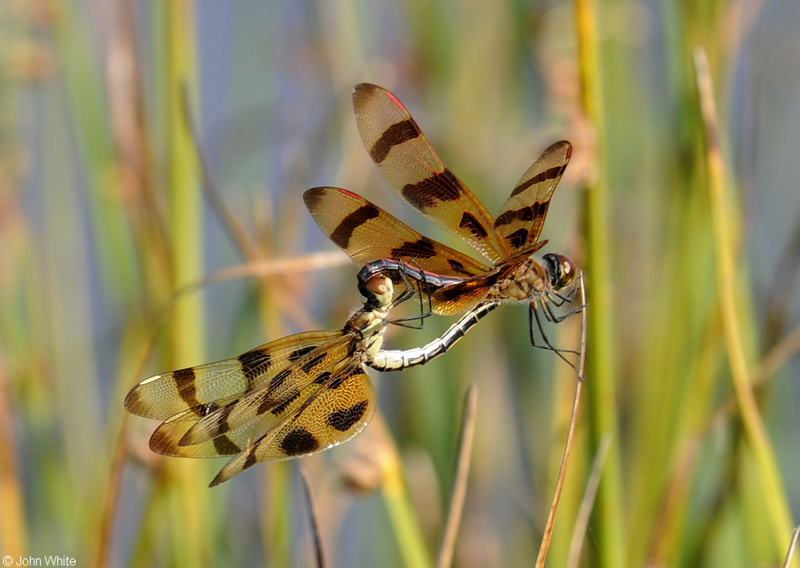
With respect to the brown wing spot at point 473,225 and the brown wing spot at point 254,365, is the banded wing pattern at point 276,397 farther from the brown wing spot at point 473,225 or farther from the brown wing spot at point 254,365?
the brown wing spot at point 473,225

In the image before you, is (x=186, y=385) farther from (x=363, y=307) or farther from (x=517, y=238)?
(x=517, y=238)

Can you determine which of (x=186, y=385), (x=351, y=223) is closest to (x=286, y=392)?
(x=186, y=385)

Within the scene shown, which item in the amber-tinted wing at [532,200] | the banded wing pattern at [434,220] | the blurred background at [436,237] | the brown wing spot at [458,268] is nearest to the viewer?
the amber-tinted wing at [532,200]

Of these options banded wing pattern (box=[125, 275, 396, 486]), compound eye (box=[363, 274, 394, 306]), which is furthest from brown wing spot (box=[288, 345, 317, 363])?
compound eye (box=[363, 274, 394, 306])

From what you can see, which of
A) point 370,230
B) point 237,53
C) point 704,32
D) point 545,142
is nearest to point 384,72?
point 237,53

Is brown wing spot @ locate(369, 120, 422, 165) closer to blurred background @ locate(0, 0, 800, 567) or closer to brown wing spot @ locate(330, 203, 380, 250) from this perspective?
brown wing spot @ locate(330, 203, 380, 250)

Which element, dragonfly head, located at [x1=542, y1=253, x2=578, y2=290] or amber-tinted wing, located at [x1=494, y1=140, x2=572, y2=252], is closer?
amber-tinted wing, located at [x1=494, y1=140, x2=572, y2=252]

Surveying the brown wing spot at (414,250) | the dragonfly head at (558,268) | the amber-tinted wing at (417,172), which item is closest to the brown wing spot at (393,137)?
the amber-tinted wing at (417,172)
